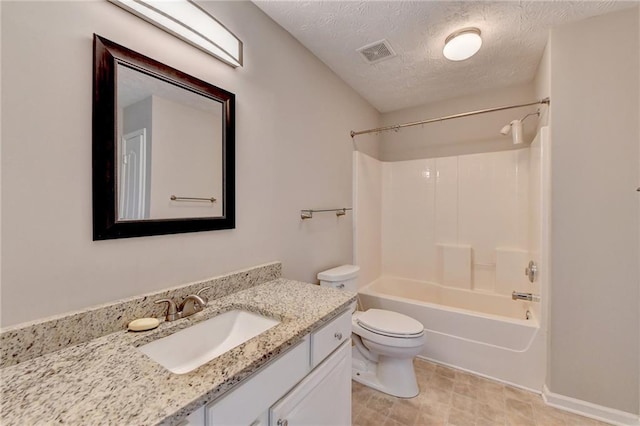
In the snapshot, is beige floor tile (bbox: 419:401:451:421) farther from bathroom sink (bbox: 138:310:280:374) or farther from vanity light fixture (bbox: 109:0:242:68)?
vanity light fixture (bbox: 109:0:242:68)

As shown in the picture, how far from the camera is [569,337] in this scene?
1.66m

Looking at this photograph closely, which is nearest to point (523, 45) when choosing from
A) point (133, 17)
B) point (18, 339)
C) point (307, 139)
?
point (307, 139)

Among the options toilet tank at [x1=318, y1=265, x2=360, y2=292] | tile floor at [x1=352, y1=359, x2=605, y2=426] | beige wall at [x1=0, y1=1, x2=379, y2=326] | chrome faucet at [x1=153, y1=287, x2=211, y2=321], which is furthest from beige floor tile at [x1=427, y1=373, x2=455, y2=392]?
chrome faucet at [x1=153, y1=287, x2=211, y2=321]

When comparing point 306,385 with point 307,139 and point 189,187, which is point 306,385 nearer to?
point 189,187

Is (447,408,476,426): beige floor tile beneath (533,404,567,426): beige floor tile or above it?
above

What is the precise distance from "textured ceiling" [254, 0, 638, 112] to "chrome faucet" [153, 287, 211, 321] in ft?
5.26

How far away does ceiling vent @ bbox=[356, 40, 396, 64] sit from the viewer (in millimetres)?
1861

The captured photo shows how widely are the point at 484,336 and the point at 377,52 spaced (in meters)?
2.28

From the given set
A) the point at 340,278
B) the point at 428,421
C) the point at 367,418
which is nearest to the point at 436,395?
the point at 428,421

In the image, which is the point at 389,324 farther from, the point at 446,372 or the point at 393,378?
the point at 446,372

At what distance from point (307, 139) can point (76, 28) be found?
1.28m

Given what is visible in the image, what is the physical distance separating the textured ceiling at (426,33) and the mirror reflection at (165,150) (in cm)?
82

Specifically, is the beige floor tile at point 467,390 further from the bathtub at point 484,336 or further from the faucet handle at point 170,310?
the faucet handle at point 170,310

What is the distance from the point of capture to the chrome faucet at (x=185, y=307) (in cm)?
102
